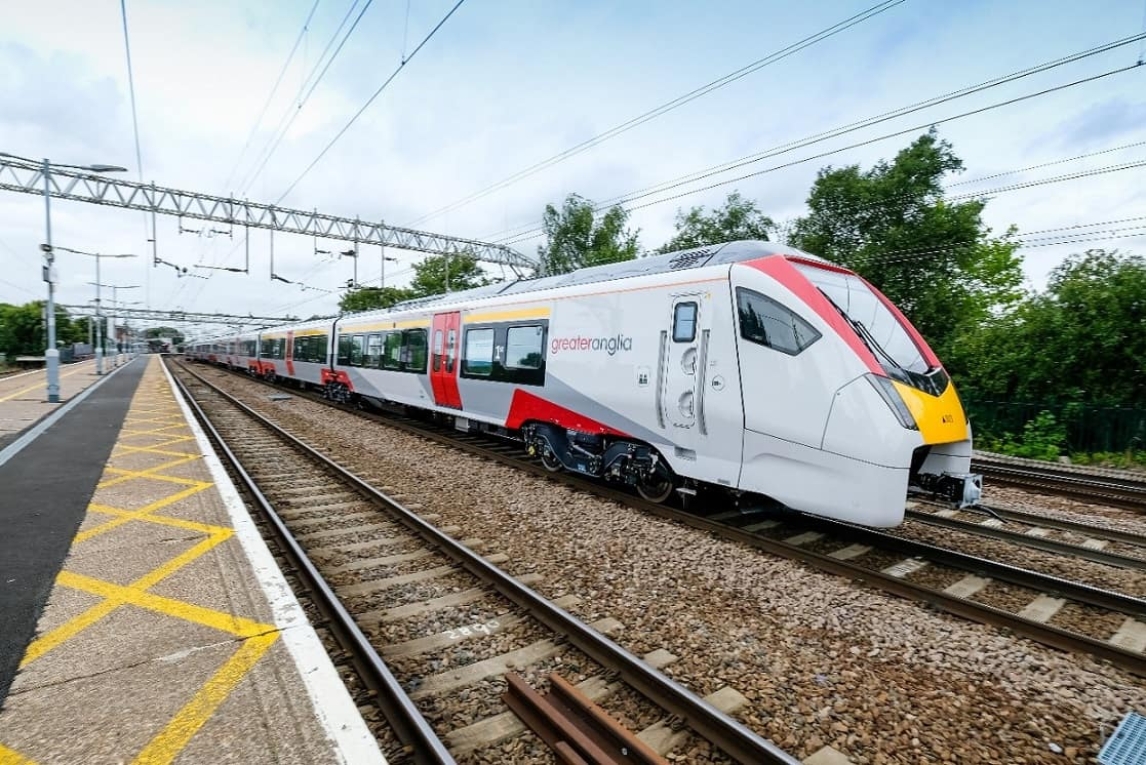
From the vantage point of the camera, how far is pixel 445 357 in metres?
11.5

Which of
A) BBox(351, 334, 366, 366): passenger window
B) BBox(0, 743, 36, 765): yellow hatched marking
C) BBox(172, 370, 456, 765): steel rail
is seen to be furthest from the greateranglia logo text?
BBox(351, 334, 366, 366): passenger window

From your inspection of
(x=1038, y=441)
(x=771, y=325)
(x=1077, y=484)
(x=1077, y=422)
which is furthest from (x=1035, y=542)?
(x=1077, y=422)

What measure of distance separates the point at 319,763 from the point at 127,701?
1.27 metres

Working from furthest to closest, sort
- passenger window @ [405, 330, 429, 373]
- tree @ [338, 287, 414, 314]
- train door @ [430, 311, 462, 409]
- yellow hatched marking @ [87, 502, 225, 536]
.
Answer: tree @ [338, 287, 414, 314]
passenger window @ [405, 330, 429, 373]
train door @ [430, 311, 462, 409]
yellow hatched marking @ [87, 502, 225, 536]

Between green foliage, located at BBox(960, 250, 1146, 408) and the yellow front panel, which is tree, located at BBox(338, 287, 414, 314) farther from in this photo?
the yellow front panel

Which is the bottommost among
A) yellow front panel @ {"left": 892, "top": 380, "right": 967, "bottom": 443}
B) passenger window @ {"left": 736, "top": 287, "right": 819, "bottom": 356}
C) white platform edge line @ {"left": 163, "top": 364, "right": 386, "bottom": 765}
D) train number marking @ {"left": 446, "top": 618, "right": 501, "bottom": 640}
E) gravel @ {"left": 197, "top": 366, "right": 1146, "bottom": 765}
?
train number marking @ {"left": 446, "top": 618, "right": 501, "bottom": 640}

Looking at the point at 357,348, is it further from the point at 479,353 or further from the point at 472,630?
the point at 472,630

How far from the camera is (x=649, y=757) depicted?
8.09 feet

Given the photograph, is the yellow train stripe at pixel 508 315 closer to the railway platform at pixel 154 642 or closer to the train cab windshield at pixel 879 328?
the train cab windshield at pixel 879 328

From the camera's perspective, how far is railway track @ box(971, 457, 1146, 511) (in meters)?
8.60

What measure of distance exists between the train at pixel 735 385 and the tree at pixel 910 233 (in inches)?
686

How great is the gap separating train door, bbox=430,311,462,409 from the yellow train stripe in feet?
1.66

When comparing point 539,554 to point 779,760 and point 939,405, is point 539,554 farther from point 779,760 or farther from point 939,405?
point 939,405

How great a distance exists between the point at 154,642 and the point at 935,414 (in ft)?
21.2
